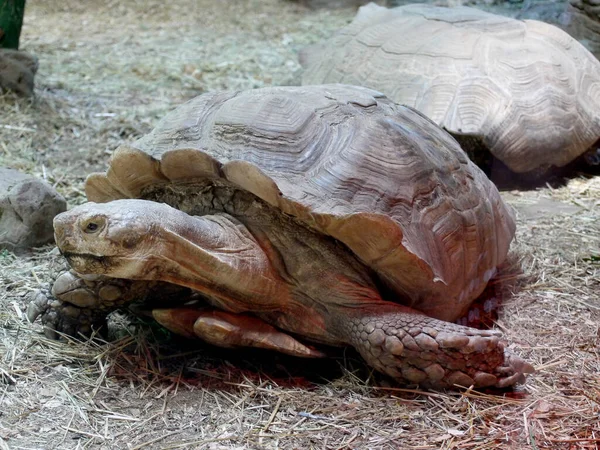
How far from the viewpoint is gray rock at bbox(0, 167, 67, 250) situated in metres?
3.94

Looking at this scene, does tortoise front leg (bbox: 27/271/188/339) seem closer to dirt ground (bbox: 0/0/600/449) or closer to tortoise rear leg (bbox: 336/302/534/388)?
dirt ground (bbox: 0/0/600/449)

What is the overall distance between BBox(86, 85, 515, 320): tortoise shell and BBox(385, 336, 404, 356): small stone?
0.29m

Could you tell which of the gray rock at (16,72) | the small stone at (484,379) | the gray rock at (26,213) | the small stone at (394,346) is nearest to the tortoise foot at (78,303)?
the gray rock at (26,213)

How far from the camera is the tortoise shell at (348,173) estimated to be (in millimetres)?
2752

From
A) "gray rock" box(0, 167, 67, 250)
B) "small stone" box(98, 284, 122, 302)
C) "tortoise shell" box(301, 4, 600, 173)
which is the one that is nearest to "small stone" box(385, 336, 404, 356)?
"small stone" box(98, 284, 122, 302)

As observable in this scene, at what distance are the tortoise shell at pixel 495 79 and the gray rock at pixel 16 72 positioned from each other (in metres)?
2.61

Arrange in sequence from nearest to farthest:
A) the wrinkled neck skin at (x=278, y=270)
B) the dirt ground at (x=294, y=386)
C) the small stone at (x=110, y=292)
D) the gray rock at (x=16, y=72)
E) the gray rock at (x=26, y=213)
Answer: the dirt ground at (x=294, y=386)
the wrinkled neck skin at (x=278, y=270)
the small stone at (x=110, y=292)
the gray rock at (x=26, y=213)
the gray rock at (x=16, y=72)

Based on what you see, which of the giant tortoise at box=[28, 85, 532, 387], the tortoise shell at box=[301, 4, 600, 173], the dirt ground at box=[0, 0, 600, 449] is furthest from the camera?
the tortoise shell at box=[301, 4, 600, 173]

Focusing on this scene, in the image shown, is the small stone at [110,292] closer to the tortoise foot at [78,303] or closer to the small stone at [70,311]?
the tortoise foot at [78,303]

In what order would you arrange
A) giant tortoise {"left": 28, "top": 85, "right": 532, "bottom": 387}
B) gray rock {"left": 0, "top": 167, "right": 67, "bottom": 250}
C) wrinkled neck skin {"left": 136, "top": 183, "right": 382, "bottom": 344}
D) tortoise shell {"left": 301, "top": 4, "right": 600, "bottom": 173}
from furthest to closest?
tortoise shell {"left": 301, "top": 4, "right": 600, "bottom": 173}
gray rock {"left": 0, "top": 167, "right": 67, "bottom": 250}
wrinkled neck skin {"left": 136, "top": 183, "right": 382, "bottom": 344}
giant tortoise {"left": 28, "top": 85, "right": 532, "bottom": 387}

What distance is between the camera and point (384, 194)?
2.88 meters

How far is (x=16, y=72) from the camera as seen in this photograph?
20.4 feet

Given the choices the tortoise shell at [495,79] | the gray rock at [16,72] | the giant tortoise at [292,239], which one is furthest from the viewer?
the gray rock at [16,72]

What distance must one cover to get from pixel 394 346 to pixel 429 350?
0.14 m
